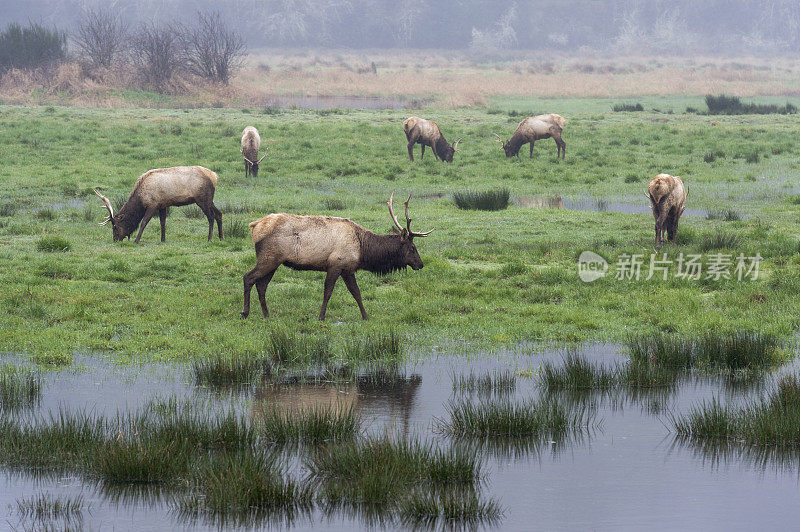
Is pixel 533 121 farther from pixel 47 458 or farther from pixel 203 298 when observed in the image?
pixel 47 458

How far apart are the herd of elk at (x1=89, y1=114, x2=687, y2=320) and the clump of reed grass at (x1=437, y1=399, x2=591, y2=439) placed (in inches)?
112

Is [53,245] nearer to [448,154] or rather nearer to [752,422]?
[752,422]

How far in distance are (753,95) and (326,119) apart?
113 ft

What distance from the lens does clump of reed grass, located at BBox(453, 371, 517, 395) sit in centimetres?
1038

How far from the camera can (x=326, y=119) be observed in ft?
137

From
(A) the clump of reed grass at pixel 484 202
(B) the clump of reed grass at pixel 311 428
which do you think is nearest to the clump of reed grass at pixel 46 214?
(A) the clump of reed grass at pixel 484 202

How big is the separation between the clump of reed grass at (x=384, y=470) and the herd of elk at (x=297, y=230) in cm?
377

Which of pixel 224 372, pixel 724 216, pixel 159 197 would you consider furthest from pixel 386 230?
pixel 224 372

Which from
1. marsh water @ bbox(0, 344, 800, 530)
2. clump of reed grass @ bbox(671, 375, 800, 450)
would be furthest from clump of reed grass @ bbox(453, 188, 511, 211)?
clump of reed grass @ bbox(671, 375, 800, 450)

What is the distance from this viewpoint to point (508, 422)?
9188 millimetres

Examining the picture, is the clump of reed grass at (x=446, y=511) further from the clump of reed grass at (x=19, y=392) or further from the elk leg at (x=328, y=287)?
the elk leg at (x=328, y=287)

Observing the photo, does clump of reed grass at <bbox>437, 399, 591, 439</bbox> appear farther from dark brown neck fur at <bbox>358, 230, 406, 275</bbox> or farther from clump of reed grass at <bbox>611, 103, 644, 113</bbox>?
clump of reed grass at <bbox>611, 103, 644, 113</bbox>

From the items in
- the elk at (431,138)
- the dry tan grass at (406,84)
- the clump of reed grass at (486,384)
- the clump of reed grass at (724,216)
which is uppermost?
the dry tan grass at (406,84)

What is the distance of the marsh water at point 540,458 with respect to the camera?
23.9ft
